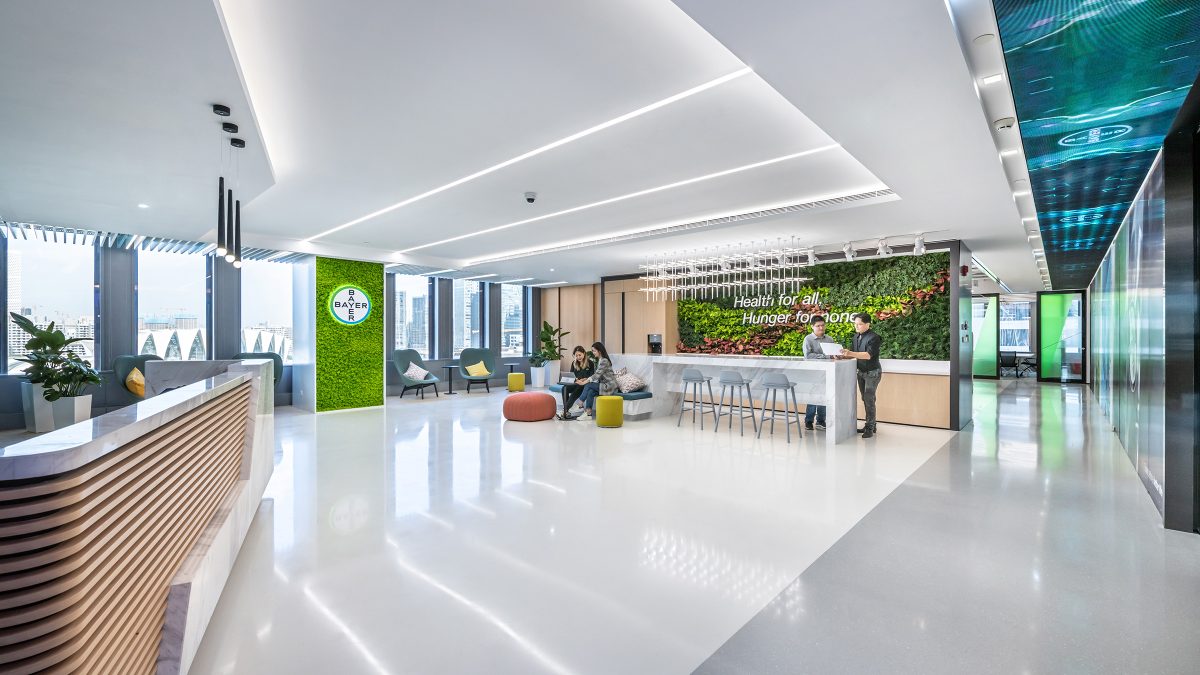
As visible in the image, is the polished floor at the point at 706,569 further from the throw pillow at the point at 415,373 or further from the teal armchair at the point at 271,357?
the throw pillow at the point at 415,373

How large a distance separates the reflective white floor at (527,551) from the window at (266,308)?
15.6 feet

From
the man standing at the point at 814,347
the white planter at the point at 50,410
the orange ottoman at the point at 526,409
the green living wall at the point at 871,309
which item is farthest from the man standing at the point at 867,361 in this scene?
the white planter at the point at 50,410

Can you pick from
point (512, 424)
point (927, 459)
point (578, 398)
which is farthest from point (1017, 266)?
point (512, 424)

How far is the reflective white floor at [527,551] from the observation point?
7.86 ft

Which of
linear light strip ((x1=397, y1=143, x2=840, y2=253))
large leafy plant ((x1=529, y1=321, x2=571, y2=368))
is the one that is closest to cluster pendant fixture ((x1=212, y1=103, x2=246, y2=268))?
linear light strip ((x1=397, y1=143, x2=840, y2=253))

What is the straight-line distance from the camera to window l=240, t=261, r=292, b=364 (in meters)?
10.1

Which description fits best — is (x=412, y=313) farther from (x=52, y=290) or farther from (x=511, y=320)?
(x=52, y=290)

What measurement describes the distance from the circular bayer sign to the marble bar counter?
15.8 ft

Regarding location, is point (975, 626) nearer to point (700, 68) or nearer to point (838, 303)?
point (700, 68)

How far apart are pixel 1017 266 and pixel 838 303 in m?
4.26

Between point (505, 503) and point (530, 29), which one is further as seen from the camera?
point (505, 503)

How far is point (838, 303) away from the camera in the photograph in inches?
368

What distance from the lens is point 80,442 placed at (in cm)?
142

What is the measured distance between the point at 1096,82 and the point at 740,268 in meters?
5.96
